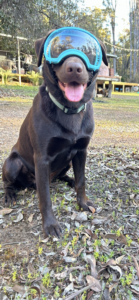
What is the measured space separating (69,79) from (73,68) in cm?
9

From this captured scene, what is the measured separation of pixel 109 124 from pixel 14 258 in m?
5.98

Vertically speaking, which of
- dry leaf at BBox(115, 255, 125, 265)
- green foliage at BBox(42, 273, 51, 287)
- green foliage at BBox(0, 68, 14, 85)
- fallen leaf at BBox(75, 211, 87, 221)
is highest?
green foliage at BBox(0, 68, 14, 85)

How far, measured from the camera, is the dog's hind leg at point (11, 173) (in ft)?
7.92

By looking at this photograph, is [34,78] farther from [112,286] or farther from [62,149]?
[112,286]

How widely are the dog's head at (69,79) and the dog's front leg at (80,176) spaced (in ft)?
1.77

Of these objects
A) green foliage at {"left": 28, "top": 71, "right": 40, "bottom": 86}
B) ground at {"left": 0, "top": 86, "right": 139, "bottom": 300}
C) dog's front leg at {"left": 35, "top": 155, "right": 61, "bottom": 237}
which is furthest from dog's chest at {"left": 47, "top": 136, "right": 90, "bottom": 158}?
green foliage at {"left": 28, "top": 71, "right": 40, "bottom": 86}

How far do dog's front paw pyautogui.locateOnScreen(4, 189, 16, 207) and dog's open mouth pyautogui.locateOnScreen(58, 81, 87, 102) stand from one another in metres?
1.28

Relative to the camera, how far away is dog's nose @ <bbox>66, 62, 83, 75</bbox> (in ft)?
5.40

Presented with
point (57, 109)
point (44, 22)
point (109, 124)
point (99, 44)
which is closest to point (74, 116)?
point (57, 109)

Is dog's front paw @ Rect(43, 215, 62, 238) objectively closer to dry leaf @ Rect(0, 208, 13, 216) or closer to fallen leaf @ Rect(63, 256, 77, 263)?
fallen leaf @ Rect(63, 256, 77, 263)

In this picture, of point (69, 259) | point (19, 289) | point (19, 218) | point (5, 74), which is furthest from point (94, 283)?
point (5, 74)

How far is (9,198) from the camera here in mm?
2502

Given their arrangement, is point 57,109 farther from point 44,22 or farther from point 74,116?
point 44,22

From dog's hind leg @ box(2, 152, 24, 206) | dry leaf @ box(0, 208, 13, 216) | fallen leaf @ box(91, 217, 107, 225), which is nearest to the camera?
fallen leaf @ box(91, 217, 107, 225)
